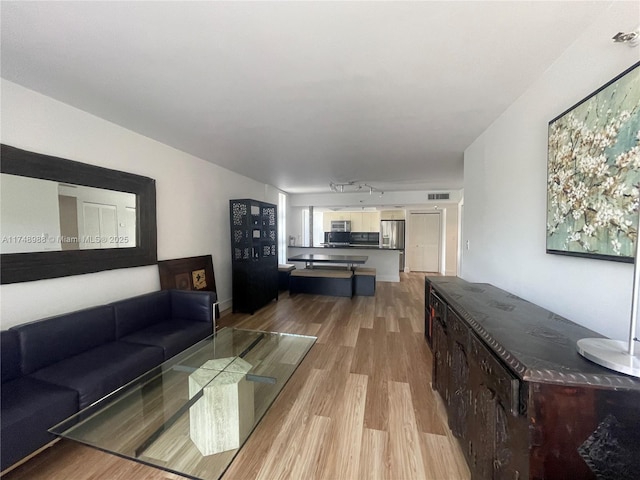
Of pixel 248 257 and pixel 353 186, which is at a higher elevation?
pixel 353 186

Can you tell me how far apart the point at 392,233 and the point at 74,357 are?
776 cm

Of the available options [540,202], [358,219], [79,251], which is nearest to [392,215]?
[358,219]

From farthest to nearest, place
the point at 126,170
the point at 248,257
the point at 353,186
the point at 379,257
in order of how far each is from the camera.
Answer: the point at 379,257 → the point at 353,186 → the point at 248,257 → the point at 126,170

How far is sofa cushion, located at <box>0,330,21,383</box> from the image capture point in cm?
170

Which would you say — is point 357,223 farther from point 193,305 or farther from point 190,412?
point 190,412

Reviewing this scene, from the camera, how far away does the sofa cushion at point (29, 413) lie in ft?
4.42

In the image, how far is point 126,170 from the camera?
2900mm

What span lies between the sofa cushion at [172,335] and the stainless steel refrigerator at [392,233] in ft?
21.3

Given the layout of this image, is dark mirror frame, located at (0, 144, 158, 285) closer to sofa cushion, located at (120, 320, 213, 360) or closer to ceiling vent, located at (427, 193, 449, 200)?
sofa cushion, located at (120, 320, 213, 360)

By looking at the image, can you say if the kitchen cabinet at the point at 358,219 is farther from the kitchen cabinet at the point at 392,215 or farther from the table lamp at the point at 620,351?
the table lamp at the point at 620,351

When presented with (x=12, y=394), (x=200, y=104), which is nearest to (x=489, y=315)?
(x=200, y=104)

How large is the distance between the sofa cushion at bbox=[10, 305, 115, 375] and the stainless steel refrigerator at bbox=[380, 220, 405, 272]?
722cm

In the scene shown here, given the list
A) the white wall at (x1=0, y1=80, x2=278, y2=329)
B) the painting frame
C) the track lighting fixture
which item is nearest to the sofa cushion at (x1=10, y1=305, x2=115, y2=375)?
the white wall at (x1=0, y1=80, x2=278, y2=329)

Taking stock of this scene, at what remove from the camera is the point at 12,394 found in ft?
5.13
